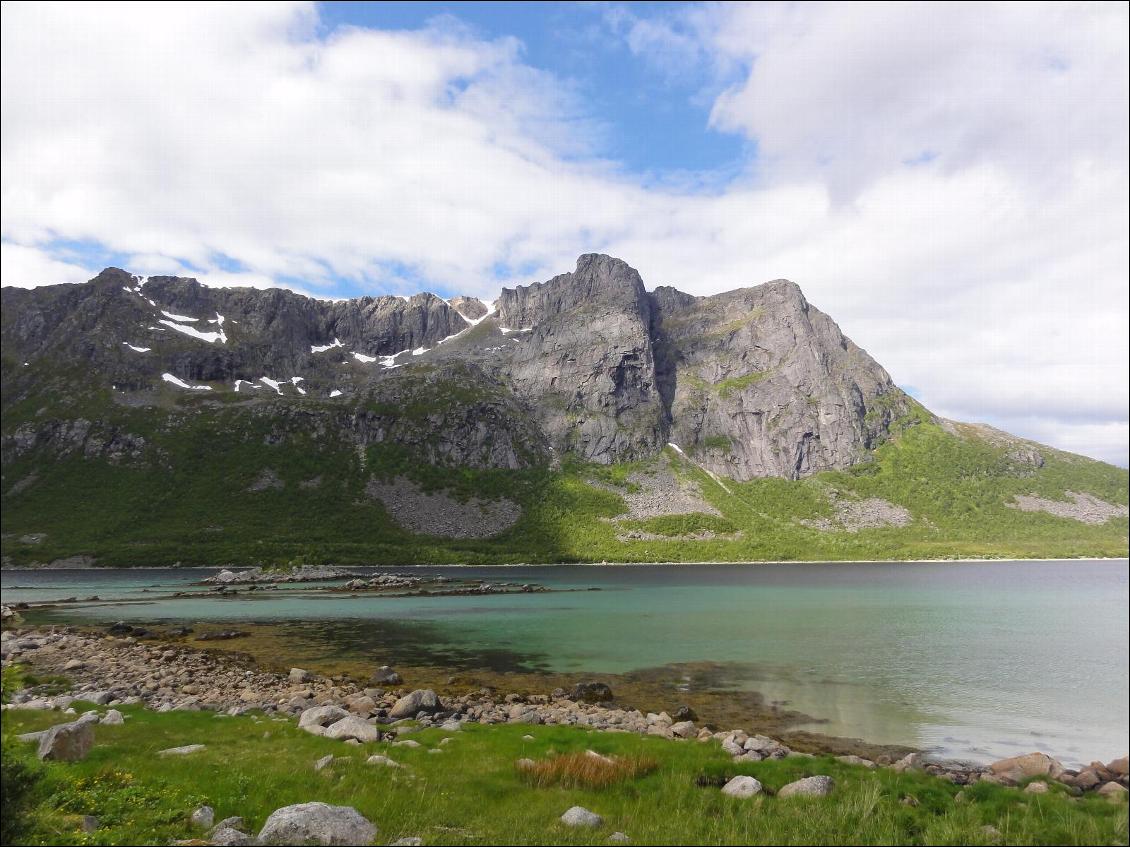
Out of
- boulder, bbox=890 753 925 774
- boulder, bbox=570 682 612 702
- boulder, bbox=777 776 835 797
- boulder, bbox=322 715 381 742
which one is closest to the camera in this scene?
boulder, bbox=777 776 835 797

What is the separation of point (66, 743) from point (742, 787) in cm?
1901

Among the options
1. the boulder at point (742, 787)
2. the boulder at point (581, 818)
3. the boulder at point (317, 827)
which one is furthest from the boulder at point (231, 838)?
the boulder at point (742, 787)

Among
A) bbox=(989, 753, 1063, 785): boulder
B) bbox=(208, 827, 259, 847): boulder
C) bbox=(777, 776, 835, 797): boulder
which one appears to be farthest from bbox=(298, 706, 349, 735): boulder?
bbox=(989, 753, 1063, 785): boulder

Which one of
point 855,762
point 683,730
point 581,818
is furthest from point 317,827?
A: point 683,730

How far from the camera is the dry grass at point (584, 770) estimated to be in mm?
16711

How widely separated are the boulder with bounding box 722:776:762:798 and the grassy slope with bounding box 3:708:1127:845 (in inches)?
22.4

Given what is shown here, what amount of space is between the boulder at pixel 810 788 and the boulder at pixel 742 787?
596 millimetres

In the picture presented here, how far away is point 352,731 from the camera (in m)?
22.5

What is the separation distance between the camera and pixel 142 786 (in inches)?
593

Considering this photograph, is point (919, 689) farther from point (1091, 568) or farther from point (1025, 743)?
point (1091, 568)

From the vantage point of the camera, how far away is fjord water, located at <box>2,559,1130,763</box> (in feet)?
101

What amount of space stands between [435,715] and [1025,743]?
26.3 meters

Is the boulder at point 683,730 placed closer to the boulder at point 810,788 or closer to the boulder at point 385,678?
the boulder at point 810,788

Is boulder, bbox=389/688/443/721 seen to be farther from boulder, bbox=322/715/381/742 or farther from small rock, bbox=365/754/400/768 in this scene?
A: small rock, bbox=365/754/400/768
